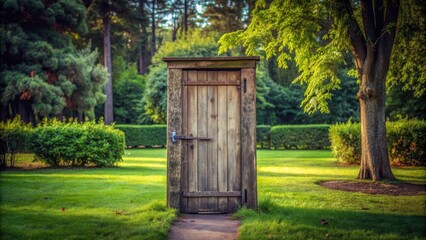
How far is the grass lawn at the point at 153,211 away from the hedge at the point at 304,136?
1924cm

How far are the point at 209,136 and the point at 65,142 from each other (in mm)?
9998

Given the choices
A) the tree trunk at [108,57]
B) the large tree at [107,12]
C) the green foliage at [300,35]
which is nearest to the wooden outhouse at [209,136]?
the green foliage at [300,35]

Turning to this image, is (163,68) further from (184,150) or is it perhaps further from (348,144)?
(184,150)

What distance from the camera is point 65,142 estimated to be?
17234 millimetres

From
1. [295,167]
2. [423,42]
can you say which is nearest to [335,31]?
[423,42]

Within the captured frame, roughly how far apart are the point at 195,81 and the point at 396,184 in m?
7.13

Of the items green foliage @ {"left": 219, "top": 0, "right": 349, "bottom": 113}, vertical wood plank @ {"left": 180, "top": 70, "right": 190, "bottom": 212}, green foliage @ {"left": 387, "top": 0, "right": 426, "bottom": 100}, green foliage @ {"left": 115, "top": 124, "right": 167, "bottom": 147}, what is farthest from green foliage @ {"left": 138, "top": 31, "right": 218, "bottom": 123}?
vertical wood plank @ {"left": 180, "top": 70, "right": 190, "bottom": 212}

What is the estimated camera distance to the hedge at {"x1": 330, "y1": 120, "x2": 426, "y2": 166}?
1920cm

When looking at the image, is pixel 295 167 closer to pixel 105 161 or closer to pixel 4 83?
pixel 105 161

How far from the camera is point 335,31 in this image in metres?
13.2

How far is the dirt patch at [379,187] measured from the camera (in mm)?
11523

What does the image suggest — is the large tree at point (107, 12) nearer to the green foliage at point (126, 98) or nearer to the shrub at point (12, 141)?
the green foliage at point (126, 98)

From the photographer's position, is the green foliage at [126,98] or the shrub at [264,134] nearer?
the shrub at [264,134]

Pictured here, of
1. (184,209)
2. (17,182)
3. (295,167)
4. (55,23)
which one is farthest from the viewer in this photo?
(55,23)
